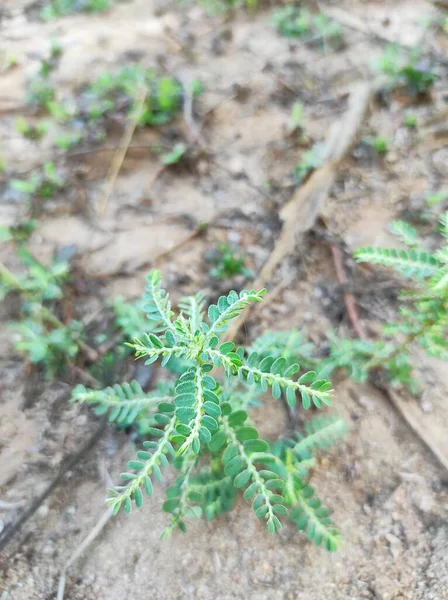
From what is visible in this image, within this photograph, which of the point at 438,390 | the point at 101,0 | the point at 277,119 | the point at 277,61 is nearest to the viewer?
the point at 438,390

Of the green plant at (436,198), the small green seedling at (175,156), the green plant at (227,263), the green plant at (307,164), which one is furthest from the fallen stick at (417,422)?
the small green seedling at (175,156)

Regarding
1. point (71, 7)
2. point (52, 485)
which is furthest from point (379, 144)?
point (71, 7)

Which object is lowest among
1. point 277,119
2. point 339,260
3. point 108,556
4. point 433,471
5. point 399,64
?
point 108,556

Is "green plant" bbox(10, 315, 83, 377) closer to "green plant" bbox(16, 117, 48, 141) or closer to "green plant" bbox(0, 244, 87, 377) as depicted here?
"green plant" bbox(0, 244, 87, 377)

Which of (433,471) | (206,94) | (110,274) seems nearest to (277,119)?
(206,94)

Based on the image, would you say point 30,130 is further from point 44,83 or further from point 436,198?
point 436,198

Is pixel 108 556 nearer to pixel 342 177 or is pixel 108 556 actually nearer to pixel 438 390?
pixel 438 390
